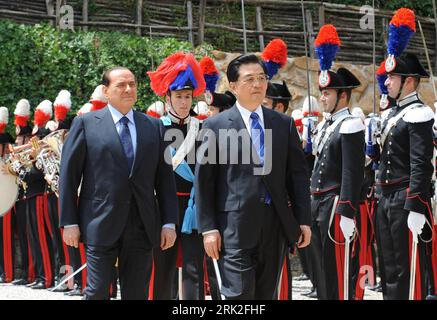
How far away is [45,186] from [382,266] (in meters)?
4.87

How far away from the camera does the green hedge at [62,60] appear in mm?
12875

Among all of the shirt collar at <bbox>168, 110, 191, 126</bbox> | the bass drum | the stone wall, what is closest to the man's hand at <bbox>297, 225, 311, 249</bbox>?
the shirt collar at <bbox>168, 110, 191, 126</bbox>

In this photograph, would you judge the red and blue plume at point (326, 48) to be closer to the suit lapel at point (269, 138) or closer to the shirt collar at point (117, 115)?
the suit lapel at point (269, 138)

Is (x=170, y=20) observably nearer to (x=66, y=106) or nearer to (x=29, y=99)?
(x=29, y=99)

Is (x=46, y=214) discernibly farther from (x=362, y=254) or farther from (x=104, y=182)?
(x=104, y=182)

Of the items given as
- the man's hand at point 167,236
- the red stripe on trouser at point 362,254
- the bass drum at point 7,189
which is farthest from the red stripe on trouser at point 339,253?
the bass drum at point 7,189

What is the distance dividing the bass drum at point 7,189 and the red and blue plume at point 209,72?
3.20 meters

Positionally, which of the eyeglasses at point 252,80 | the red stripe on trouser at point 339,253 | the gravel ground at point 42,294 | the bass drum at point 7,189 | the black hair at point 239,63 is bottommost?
the gravel ground at point 42,294

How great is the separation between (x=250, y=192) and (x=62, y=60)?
7939mm

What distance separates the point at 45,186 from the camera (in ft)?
36.3

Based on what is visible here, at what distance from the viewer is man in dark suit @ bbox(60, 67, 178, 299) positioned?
597cm

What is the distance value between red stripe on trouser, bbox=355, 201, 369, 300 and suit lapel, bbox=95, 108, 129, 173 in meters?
3.50

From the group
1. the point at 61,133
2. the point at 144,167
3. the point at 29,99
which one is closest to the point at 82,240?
the point at 144,167

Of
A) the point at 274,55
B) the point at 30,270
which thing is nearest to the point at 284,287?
the point at 274,55
